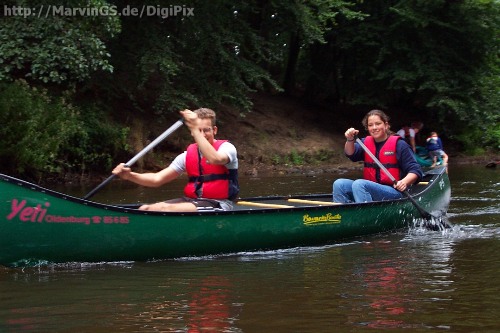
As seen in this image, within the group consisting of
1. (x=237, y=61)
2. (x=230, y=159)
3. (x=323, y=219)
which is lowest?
(x=323, y=219)

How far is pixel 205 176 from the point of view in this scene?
7027mm

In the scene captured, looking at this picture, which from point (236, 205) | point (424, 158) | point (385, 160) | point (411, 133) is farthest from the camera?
point (411, 133)

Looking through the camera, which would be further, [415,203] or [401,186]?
[415,203]

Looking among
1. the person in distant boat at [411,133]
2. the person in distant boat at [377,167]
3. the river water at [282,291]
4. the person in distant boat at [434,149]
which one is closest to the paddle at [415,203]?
the person in distant boat at [377,167]

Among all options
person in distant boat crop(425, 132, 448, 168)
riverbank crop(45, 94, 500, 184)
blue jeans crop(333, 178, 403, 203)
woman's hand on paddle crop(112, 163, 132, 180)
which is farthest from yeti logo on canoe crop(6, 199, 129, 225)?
Result: person in distant boat crop(425, 132, 448, 168)

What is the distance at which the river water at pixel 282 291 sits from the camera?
4523 millimetres

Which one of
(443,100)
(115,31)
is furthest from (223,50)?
(443,100)

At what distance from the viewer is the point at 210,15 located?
1664 centimetres

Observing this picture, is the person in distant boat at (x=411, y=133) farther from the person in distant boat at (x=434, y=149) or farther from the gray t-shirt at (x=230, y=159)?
the gray t-shirt at (x=230, y=159)

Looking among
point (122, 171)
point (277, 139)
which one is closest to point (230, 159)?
point (122, 171)

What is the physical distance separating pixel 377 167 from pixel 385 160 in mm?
114

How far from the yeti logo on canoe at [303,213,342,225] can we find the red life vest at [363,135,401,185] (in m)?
0.91

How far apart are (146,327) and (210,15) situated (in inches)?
503

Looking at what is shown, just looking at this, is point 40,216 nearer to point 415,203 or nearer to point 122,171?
point 122,171
